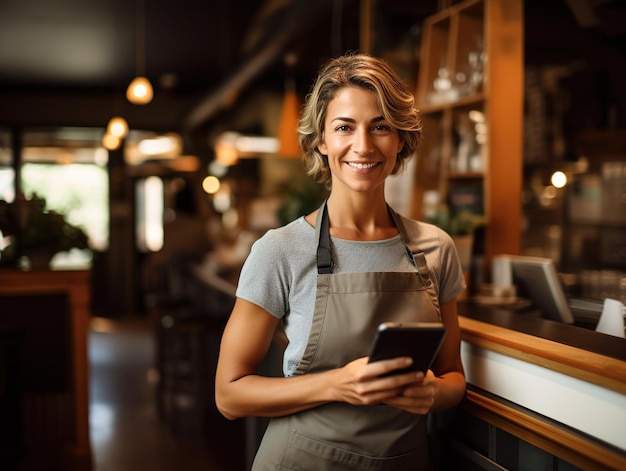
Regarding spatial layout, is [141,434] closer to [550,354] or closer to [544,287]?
[544,287]

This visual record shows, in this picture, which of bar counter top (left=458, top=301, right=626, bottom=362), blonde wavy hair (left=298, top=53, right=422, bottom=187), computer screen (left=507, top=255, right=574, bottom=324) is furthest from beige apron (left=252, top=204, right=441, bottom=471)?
computer screen (left=507, top=255, right=574, bottom=324)

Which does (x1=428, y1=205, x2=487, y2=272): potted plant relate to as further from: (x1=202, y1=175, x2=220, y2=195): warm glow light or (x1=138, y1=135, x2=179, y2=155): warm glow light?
(x1=138, y1=135, x2=179, y2=155): warm glow light

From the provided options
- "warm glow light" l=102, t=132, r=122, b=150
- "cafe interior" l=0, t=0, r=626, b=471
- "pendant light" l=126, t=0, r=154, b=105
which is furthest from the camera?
"warm glow light" l=102, t=132, r=122, b=150

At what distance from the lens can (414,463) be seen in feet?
5.59

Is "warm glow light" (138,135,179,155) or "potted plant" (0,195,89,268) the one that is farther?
"warm glow light" (138,135,179,155)

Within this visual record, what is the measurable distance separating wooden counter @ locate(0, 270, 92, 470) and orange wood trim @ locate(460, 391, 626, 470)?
2850 millimetres

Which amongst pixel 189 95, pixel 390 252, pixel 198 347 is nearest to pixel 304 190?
pixel 198 347

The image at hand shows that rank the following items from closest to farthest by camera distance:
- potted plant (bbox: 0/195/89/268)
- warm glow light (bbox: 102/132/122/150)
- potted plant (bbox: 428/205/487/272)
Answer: potted plant (bbox: 428/205/487/272), potted plant (bbox: 0/195/89/268), warm glow light (bbox: 102/132/122/150)

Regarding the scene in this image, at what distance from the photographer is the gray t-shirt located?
1642 mm

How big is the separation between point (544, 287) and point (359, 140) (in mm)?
1348

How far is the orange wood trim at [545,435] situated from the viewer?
5.01ft

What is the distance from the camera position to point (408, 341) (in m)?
1.37

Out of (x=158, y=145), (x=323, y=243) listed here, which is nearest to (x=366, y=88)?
(x=323, y=243)

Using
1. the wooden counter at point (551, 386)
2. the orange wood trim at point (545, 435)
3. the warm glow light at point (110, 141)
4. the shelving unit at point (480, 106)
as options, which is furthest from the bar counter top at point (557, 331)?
the warm glow light at point (110, 141)
